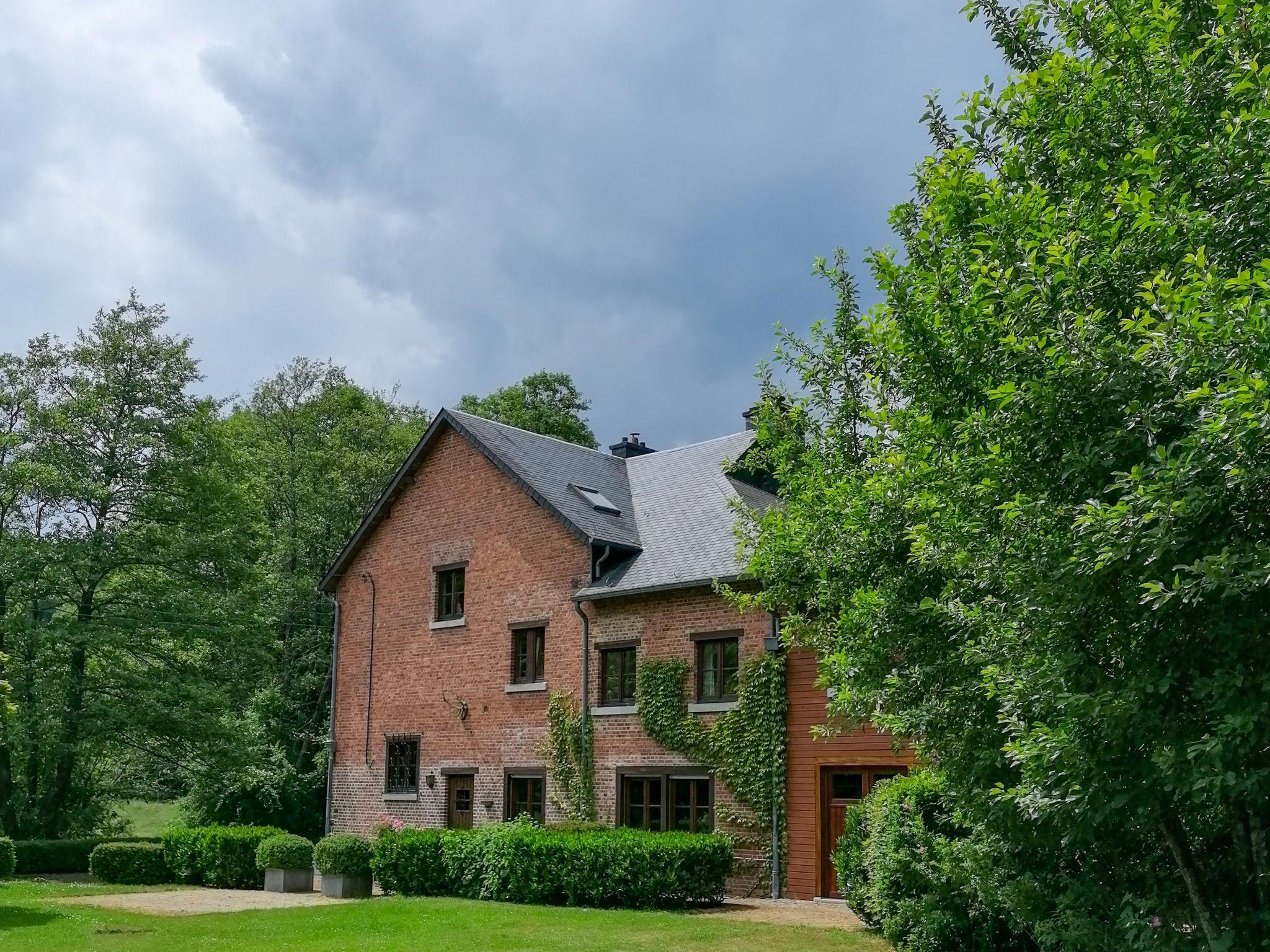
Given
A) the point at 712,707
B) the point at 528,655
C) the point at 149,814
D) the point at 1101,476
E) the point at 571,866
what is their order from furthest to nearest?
the point at 149,814, the point at 528,655, the point at 712,707, the point at 571,866, the point at 1101,476

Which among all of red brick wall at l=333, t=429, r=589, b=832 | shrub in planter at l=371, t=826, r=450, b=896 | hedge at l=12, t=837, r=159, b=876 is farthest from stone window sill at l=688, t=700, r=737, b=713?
hedge at l=12, t=837, r=159, b=876

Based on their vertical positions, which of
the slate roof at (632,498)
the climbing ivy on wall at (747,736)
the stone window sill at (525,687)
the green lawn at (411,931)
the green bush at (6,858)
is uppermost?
the slate roof at (632,498)

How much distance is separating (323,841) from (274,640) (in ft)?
39.2

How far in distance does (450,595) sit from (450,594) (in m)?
0.01

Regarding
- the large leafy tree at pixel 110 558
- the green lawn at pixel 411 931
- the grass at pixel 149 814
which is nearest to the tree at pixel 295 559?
the large leafy tree at pixel 110 558

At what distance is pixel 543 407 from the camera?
161 ft

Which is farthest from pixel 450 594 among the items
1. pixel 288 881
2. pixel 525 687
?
pixel 288 881

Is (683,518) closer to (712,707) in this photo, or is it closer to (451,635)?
(712,707)

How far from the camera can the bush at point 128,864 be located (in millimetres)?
25109

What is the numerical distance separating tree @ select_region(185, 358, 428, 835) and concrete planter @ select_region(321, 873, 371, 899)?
1050 cm

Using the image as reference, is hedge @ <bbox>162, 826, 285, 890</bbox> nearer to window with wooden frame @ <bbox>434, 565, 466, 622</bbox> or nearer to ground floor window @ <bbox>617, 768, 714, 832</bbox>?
window with wooden frame @ <bbox>434, 565, 466, 622</bbox>

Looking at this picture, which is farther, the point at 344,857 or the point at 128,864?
the point at 128,864

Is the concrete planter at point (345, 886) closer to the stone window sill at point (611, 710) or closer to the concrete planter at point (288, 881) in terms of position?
the concrete planter at point (288, 881)

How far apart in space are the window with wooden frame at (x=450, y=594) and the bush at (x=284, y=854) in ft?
19.1
